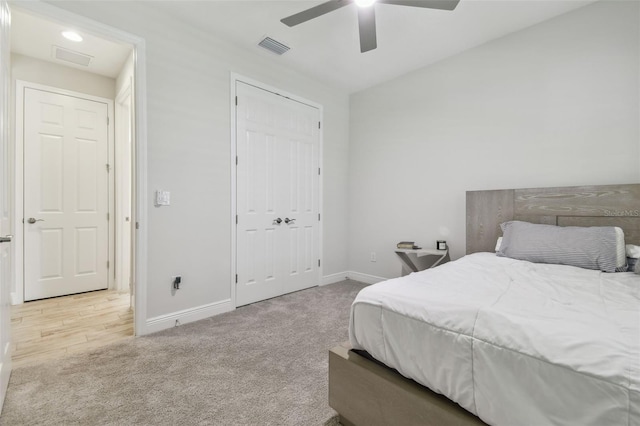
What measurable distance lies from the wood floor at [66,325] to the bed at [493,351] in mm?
2115

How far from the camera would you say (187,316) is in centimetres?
266

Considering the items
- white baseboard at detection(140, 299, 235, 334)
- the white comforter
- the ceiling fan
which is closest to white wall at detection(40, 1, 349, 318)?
white baseboard at detection(140, 299, 235, 334)

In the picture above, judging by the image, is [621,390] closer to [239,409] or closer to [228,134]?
[239,409]

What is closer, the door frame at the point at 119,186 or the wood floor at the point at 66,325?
the wood floor at the point at 66,325

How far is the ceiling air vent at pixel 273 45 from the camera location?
9.61 ft

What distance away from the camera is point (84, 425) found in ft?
4.61

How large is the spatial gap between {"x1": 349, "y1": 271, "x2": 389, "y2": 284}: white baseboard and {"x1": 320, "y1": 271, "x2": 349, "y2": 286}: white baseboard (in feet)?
0.29

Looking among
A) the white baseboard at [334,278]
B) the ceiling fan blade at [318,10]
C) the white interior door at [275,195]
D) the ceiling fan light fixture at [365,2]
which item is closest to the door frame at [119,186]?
the white interior door at [275,195]

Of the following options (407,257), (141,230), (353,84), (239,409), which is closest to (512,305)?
(239,409)

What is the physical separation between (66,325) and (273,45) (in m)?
3.29

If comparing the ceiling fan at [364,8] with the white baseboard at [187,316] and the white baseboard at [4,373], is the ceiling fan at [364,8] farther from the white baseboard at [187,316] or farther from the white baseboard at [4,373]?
the white baseboard at [4,373]

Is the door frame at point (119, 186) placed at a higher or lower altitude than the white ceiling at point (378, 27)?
lower

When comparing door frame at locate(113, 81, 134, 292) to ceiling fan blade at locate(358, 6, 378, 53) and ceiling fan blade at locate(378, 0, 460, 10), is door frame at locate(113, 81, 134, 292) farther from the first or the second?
ceiling fan blade at locate(378, 0, 460, 10)

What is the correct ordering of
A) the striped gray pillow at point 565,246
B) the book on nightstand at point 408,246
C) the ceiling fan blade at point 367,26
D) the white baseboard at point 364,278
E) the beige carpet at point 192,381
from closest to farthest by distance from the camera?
the beige carpet at point 192,381 < the striped gray pillow at point 565,246 < the ceiling fan blade at point 367,26 < the book on nightstand at point 408,246 < the white baseboard at point 364,278
